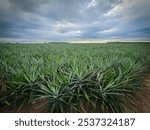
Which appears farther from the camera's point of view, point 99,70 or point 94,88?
point 99,70

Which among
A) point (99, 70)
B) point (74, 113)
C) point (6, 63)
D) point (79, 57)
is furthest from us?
point (79, 57)

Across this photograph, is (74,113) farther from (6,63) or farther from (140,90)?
(6,63)

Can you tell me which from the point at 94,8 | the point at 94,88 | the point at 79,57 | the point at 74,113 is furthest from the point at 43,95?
the point at 94,8

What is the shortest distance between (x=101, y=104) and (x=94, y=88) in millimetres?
118

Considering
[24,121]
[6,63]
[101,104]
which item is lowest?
[24,121]

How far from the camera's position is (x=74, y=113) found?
139 centimetres

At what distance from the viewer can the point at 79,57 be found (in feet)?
6.28

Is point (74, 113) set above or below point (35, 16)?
below

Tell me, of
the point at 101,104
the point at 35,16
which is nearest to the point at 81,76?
the point at 101,104

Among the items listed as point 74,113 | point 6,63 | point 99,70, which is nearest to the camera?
point 74,113

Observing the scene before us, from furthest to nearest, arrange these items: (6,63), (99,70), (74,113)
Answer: (6,63), (99,70), (74,113)

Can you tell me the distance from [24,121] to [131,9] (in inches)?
46.3

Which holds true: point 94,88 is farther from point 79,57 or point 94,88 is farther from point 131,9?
point 131,9

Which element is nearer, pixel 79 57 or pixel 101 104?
pixel 101 104
